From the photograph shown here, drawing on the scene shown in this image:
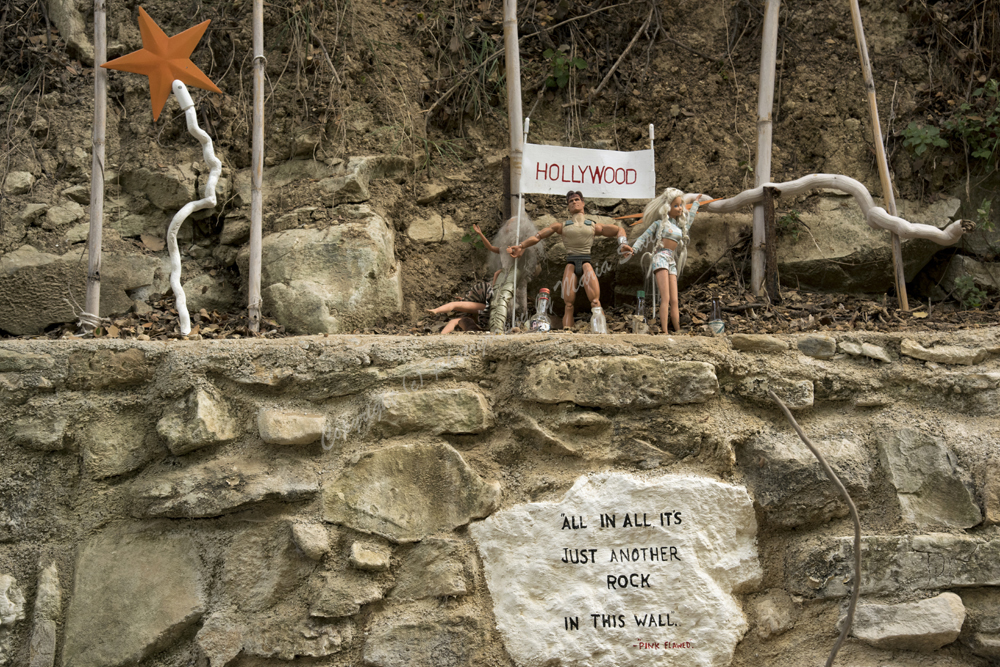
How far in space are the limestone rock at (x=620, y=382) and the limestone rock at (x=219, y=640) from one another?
135 centimetres

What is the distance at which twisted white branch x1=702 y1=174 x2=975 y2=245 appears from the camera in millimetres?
4227

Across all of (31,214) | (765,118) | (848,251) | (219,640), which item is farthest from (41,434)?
(848,251)

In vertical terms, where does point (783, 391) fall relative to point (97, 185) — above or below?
below

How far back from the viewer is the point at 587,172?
437 centimetres

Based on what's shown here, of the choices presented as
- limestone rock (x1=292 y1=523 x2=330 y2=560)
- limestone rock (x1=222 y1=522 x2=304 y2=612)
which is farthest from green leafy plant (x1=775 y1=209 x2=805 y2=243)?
limestone rock (x1=222 y1=522 x2=304 y2=612)

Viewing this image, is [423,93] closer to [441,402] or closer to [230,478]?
[441,402]

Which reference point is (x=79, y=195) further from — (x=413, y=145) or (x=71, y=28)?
(x=413, y=145)

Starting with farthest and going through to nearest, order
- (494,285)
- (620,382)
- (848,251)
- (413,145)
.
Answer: (413,145), (848,251), (494,285), (620,382)

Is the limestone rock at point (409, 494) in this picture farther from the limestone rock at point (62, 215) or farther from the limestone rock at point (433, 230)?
the limestone rock at point (62, 215)

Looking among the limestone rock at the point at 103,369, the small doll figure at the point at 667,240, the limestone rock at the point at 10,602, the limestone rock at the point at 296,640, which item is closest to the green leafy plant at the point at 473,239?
the small doll figure at the point at 667,240

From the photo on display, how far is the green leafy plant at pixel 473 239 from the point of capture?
500cm

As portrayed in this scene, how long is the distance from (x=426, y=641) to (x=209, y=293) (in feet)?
8.47

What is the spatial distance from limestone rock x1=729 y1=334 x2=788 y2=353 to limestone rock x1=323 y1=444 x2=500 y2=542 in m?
1.15

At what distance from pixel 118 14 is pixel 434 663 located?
4.41 metres
